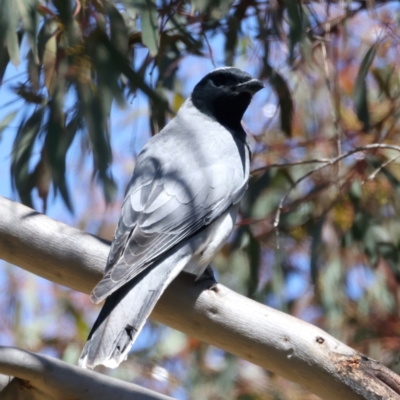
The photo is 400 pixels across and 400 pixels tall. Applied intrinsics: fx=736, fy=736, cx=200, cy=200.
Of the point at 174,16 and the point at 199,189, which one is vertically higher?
the point at 174,16

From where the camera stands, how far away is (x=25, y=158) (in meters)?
3.13

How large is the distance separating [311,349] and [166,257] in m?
0.62

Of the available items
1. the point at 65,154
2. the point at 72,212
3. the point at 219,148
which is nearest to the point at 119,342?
the point at 72,212

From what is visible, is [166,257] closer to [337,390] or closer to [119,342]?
[119,342]

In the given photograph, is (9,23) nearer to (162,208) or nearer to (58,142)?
(58,142)

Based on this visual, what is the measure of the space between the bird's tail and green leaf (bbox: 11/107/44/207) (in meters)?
0.90

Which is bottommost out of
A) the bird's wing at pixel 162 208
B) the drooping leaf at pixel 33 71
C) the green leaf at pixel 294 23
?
the bird's wing at pixel 162 208

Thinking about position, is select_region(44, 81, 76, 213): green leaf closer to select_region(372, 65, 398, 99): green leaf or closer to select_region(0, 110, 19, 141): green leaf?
select_region(0, 110, 19, 141): green leaf

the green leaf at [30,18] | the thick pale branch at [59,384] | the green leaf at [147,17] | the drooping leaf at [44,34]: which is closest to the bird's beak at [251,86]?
the green leaf at [147,17]

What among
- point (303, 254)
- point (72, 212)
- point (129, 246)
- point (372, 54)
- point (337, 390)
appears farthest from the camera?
point (303, 254)

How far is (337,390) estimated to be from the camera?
7.06 feet

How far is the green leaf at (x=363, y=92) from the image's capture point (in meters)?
3.47

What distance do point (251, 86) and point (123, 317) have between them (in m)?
1.47

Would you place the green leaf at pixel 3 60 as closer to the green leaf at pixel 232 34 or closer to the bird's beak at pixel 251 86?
the bird's beak at pixel 251 86
